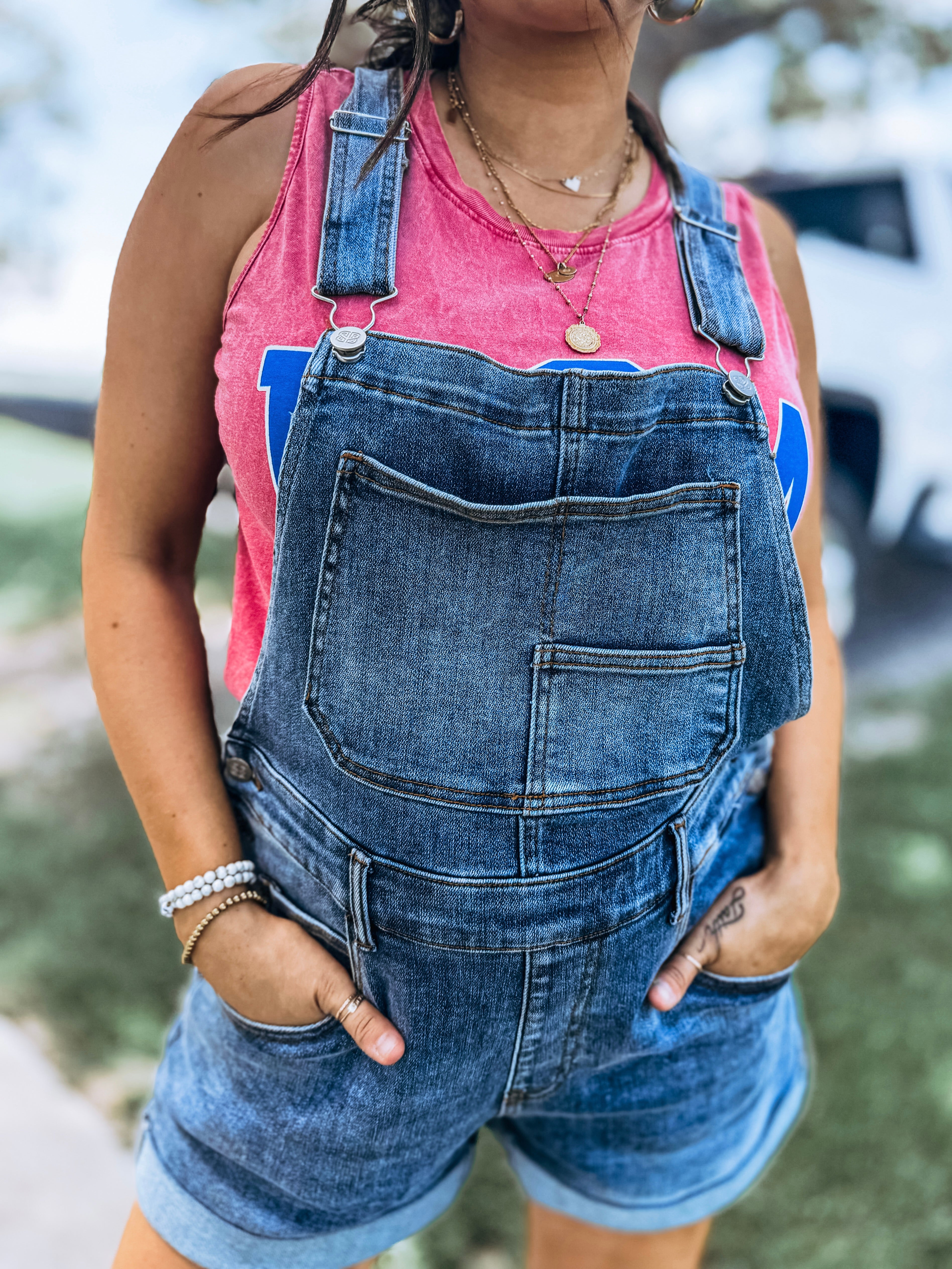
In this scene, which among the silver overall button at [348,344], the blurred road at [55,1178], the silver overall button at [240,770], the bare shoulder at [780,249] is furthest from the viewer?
the blurred road at [55,1178]

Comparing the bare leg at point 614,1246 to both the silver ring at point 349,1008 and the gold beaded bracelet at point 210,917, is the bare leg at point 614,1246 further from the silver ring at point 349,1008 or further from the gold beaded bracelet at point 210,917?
the gold beaded bracelet at point 210,917

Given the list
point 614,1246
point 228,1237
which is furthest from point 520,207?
point 614,1246

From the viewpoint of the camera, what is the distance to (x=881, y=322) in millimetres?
4312

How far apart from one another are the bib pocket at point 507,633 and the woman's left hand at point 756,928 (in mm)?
257

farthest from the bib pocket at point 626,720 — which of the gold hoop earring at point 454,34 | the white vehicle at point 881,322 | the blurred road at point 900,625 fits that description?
the blurred road at point 900,625

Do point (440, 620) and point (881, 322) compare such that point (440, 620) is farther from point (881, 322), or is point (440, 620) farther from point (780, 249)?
point (881, 322)

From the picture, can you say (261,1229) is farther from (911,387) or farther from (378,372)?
Answer: (911,387)

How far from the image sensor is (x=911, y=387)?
432 centimetres

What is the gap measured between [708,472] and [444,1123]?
80 centimetres

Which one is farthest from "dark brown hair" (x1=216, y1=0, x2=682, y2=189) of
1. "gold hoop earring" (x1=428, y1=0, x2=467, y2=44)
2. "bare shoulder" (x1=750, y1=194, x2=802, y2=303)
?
"bare shoulder" (x1=750, y1=194, x2=802, y2=303)

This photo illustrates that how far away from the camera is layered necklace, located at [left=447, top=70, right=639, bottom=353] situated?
1.04 meters

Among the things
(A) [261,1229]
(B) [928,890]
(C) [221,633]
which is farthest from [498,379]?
(C) [221,633]

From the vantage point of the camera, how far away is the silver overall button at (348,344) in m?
0.93

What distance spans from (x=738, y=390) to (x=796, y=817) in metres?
0.60
